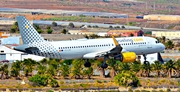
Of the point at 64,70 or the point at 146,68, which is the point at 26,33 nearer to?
the point at 64,70

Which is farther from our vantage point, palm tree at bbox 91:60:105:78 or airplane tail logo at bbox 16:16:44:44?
palm tree at bbox 91:60:105:78

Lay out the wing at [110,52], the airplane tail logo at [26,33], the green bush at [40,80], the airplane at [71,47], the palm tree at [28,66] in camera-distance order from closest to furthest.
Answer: the green bush at [40,80] → the wing at [110,52] → the airplane at [71,47] → the airplane tail logo at [26,33] → the palm tree at [28,66]

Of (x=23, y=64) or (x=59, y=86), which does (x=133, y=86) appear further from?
(x=23, y=64)

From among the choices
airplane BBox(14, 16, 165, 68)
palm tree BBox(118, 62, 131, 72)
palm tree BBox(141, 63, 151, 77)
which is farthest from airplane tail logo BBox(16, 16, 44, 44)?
palm tree BBox(141, 63, 151, 77)

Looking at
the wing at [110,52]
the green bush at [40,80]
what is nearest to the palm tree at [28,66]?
the green bush at [40,80]

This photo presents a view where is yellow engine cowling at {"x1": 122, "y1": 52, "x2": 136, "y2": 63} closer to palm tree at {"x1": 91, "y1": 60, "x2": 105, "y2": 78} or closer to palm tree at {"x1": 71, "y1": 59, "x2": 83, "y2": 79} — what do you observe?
palm tree at {"x1": 71, "y1": 59, "x2": 83, "y2": 79}

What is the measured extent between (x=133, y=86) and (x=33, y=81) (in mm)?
11762

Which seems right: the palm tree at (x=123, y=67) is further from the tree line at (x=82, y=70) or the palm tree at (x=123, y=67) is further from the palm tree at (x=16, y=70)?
the palm tree at (x=16, y=70)

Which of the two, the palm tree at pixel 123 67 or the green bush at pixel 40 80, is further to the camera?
the palm tree at pixel 123 67

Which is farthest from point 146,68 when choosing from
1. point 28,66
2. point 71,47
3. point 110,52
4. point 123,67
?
point 28,66

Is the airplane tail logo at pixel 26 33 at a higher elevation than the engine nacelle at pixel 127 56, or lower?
higher

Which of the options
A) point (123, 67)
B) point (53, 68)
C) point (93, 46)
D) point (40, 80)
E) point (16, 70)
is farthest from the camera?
point (123, 67)

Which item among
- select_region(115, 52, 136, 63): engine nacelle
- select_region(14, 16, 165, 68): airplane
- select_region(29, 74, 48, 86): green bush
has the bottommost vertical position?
select_region(29, 74, 48, 86): green bush

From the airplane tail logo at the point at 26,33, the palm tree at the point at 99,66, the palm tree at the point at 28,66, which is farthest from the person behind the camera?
the palm tree at the point at 99,66
